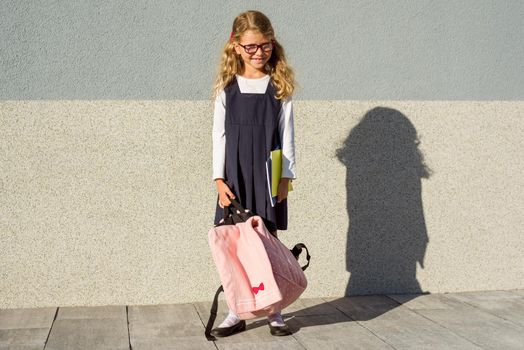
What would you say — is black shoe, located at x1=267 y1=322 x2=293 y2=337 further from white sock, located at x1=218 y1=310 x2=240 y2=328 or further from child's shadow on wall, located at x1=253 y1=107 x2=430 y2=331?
child's shadow on wall, located at x1=253 y1=107 x2=430 y2=331

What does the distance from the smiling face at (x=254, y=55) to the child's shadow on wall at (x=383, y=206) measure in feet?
3.83

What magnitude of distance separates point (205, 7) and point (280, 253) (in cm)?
184

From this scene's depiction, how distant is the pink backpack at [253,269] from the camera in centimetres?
409

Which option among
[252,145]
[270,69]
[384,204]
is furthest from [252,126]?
[384,204]

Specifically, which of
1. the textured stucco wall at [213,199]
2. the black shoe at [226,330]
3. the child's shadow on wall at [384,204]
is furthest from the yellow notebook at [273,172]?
the child's shadow on wall at [384,204]

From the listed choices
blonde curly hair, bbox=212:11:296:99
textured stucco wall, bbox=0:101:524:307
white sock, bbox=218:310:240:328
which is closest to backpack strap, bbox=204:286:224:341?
white sock, bbox=218:310:240:328

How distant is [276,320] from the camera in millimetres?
4496

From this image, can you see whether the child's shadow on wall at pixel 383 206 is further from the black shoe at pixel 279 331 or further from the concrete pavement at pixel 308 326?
the black shoe at pixel 279 331

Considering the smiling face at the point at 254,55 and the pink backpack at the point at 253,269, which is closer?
the pink backpack at the point at 253,269

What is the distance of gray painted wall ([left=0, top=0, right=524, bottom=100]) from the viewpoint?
16.2 ft

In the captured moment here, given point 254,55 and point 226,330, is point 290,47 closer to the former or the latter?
point 254,55

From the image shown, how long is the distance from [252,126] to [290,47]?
1.11 metres

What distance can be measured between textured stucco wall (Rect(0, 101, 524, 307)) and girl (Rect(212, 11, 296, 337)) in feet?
2.33

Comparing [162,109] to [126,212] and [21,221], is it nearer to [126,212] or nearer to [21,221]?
[126,212]
